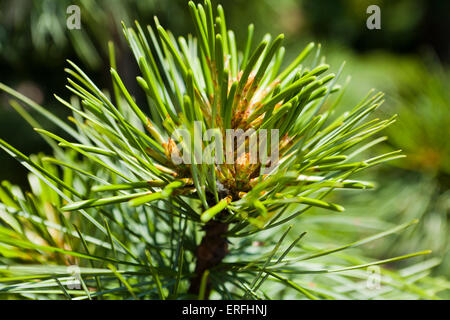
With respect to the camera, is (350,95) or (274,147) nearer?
(274,147)

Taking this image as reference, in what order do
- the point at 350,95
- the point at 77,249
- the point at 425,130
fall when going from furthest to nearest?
the point at 350,95, the point at 425,130, the point at 77,249

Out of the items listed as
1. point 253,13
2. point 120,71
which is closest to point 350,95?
point 253,13

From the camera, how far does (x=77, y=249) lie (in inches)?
12.3

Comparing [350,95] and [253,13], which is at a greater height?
[253,13]

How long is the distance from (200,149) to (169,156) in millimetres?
39

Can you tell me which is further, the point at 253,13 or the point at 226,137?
the point at 253,13

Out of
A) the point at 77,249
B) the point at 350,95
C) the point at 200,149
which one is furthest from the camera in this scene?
the point at 350,95

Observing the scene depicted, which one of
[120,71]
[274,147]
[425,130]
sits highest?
[120,71]

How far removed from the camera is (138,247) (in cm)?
30
